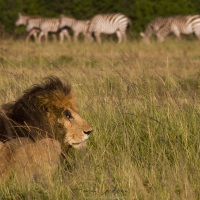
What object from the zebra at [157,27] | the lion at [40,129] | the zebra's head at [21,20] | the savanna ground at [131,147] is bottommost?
the zebra's head at [21,20]

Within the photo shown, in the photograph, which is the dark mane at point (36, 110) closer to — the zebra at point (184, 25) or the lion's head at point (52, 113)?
the lion's head at point (52, 113)

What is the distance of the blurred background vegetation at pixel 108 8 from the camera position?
Result: 26.0 meters

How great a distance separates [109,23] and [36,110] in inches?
884

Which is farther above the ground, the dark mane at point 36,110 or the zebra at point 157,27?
the dark mane at point 36,110

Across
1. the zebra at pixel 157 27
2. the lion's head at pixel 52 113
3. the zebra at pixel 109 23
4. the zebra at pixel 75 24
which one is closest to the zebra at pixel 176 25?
the zebra at pixel 157 27

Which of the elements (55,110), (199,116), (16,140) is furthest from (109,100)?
(16,140)

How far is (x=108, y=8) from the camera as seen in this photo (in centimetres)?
2781

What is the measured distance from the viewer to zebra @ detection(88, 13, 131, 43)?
26.2 m

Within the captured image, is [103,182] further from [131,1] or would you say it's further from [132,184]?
[131,1]

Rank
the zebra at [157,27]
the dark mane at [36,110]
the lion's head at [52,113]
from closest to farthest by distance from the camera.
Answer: the dark mane at [36,110], the lion's head at [52,113], the zebra at [157,27]

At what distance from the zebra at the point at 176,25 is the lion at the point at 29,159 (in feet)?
66.5

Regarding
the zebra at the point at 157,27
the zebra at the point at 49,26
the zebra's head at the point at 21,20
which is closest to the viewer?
the zebra at the point at 157,27

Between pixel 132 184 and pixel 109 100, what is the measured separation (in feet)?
7.70

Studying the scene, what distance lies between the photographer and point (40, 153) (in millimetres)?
4523
